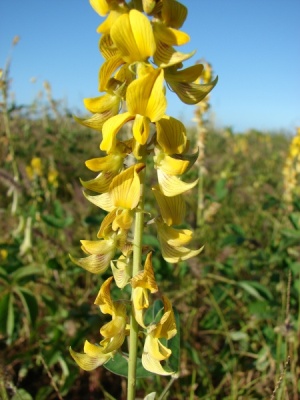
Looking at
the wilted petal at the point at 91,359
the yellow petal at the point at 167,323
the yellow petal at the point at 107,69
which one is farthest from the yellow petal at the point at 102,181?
the wilted petal at the point at 91,359

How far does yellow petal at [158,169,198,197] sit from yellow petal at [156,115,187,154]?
7 cm

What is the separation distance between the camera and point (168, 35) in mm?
1032

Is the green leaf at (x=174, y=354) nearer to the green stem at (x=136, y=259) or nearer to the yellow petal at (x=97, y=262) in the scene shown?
the green stem at (x=136, y=259)

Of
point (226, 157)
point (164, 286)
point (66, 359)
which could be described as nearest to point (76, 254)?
point (164, 286)

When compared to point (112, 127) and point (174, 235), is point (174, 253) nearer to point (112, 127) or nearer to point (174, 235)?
point (174, 235)

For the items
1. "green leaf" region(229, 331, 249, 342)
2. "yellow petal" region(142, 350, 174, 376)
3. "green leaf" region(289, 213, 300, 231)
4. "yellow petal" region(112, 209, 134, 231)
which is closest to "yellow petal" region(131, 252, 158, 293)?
"yellow petal" region(112, 209, 134, 231)

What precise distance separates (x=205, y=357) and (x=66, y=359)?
34.3 inches

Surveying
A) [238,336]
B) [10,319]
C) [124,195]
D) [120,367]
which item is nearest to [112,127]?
[124,195]

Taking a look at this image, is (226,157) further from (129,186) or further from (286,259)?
(129,186)

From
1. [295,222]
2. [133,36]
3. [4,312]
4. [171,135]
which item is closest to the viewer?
[133,36]

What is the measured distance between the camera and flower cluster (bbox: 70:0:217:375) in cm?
101

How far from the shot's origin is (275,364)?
6.82ft

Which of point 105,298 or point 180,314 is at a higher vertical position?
point 105,298

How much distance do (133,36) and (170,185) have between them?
40 centimetres
